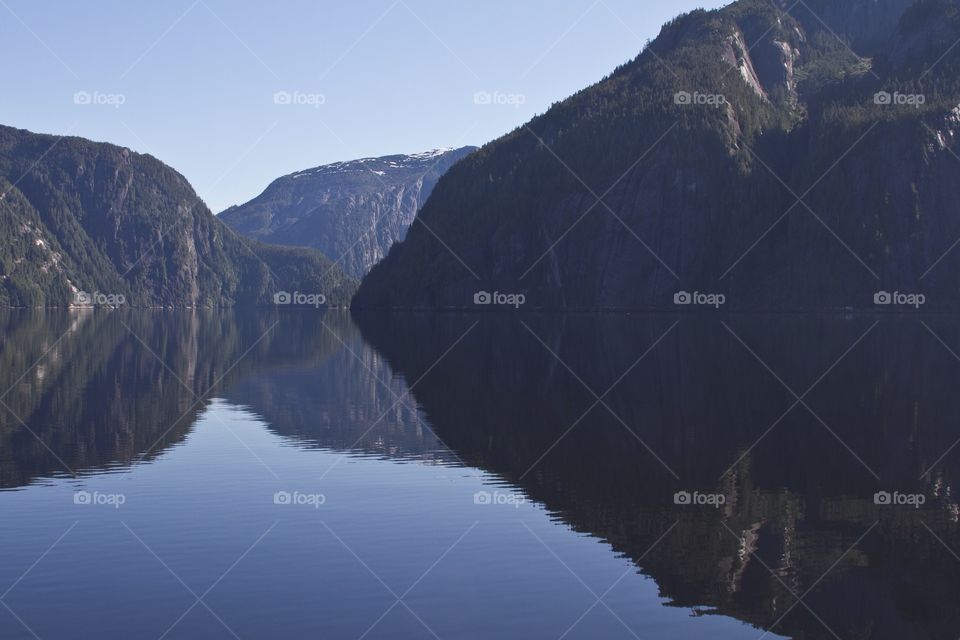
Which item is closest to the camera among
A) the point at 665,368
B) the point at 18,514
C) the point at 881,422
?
the point at 18,514

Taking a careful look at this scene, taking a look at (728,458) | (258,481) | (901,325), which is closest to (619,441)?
(728,458)

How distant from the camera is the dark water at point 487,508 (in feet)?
84.9

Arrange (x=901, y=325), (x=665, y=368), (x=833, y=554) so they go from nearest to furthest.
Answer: (x=833, y=554) → (x=665, y=368) → (x=901, y=325)

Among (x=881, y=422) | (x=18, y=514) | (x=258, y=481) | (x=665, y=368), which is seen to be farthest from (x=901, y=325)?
(x=18, y=514)

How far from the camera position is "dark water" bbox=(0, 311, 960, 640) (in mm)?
25875

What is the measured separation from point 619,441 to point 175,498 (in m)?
22.2

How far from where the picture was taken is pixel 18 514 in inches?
1387

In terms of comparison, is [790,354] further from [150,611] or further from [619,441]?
[150,611]

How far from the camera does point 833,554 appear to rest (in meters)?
30.8

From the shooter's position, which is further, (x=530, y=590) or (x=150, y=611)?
(x=530, y=590)

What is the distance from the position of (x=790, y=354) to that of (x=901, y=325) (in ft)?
228

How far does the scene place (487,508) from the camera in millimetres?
37312

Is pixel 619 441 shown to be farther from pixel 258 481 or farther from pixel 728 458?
pixel 258 481

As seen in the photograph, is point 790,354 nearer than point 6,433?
No
